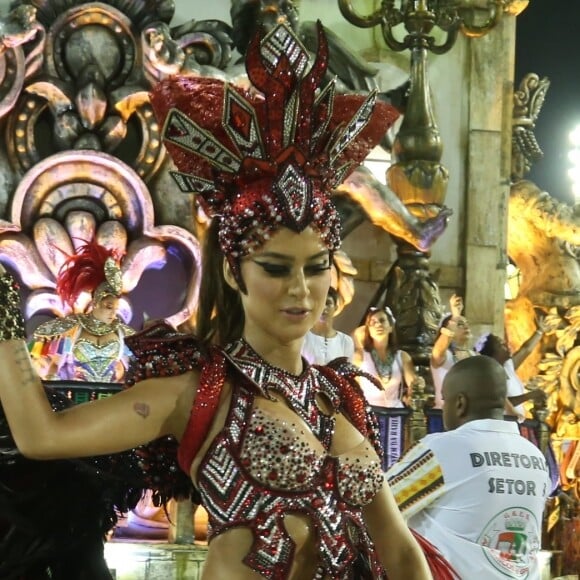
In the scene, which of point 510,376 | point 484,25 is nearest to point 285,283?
point 510,376

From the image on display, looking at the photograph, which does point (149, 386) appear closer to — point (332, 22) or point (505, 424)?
point (505, 424)

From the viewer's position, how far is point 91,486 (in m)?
2.82

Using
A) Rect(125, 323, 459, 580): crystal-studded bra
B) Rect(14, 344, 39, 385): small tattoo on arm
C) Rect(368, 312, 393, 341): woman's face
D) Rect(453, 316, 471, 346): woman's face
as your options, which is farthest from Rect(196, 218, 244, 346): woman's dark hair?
Result: Rect(453, 316, 471, 346): woman's face

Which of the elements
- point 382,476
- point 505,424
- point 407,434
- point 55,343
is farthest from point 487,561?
point 55,343

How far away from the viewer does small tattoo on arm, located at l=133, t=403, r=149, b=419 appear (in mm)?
2520

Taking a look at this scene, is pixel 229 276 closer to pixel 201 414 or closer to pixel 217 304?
pixel 217 304

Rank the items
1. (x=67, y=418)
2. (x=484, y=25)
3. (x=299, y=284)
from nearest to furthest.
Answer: (x=67, y=418) < (x=299, y=284) < (x=484, y=25)

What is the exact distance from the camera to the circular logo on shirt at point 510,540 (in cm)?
369

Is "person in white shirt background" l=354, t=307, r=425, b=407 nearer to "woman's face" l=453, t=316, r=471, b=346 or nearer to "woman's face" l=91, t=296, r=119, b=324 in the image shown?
"woman's face" l=453, t=316, r=471, b=346

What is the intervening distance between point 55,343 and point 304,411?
473 centimetres

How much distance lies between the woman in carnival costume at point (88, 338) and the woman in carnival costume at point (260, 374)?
442cm

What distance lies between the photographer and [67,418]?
2.47 metres

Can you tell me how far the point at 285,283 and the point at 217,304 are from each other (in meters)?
0.23

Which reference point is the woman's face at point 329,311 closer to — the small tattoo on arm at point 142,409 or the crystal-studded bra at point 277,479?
the crystal-studded bra at point 277,479
